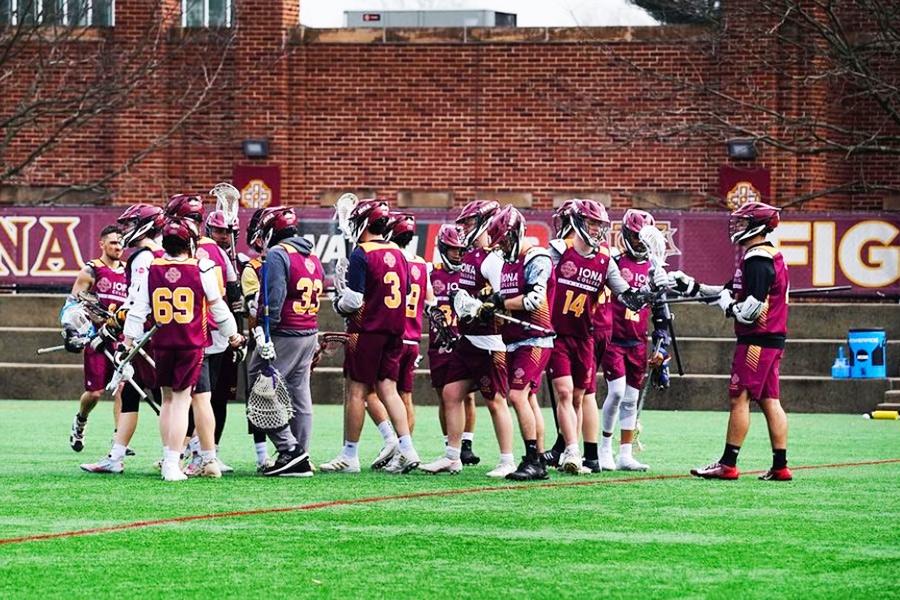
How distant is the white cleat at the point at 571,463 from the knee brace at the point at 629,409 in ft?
3.30

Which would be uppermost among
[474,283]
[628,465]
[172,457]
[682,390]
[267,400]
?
[474,283]

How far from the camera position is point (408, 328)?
15.0 metres

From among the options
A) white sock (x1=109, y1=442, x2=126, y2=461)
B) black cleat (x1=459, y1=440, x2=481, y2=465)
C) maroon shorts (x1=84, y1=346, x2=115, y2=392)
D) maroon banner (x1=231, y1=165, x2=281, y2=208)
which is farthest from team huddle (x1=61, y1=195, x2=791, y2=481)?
maroon banner (x1=231, y1=165, x2=281, y2=208)

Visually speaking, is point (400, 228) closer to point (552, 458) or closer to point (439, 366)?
point (439, 366)

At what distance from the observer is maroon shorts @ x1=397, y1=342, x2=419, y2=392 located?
598 inches

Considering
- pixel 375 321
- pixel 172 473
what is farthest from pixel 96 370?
pixel 375 321

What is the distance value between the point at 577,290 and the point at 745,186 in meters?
15.8

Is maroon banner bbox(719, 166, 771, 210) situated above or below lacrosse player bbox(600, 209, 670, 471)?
above

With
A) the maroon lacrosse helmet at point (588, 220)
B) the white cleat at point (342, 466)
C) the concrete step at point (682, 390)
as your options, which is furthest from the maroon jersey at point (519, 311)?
the concrete step at point (682, 390)

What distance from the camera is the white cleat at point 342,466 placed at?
14.4m

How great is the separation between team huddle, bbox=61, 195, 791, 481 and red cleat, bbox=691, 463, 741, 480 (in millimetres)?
17

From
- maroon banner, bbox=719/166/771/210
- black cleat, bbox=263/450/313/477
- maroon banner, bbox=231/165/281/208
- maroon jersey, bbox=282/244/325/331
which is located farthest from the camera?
maroon banner, bbox=231/165/281/208

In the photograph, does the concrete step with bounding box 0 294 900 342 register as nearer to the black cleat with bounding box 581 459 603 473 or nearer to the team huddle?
the team huddle

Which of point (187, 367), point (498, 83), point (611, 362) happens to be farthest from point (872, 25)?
point (187, 367)
